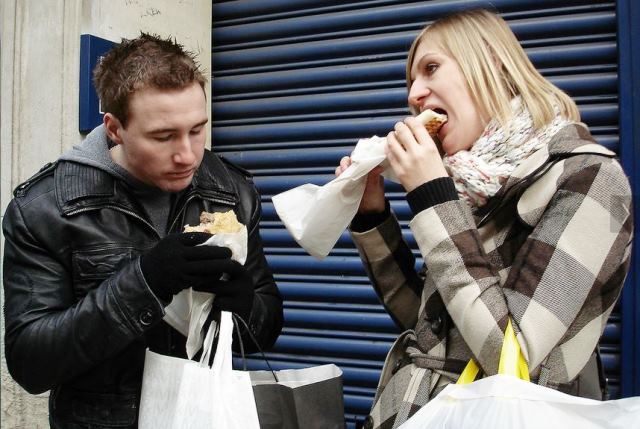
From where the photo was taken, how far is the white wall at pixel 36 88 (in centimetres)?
352

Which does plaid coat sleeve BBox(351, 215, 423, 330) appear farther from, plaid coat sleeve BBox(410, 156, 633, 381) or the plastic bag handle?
the plastic bag handle

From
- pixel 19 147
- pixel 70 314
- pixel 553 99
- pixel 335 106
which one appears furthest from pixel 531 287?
pixel 19 147

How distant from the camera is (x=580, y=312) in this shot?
1.74 metres

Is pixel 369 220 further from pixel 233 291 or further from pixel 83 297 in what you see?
pixel 83 297

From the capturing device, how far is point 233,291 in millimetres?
2033

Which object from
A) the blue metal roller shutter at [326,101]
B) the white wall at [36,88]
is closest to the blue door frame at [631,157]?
the blue metal roller shutter at [326,101]

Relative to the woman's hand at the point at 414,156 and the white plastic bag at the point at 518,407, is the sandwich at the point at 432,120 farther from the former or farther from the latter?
the white plastic bag at the point at 518,407

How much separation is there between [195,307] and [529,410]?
103cm

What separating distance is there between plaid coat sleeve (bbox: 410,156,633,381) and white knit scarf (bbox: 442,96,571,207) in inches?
4.9

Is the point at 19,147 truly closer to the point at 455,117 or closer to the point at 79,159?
the point at 79,159

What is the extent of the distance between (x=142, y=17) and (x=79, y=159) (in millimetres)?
1767

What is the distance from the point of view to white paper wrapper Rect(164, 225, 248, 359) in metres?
2.01

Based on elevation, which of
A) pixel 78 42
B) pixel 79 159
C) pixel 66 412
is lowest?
pixel 66 412

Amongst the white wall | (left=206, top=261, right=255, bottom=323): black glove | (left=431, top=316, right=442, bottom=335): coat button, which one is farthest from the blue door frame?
the white wall
